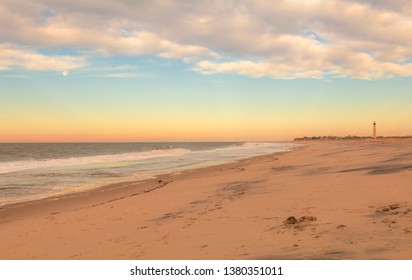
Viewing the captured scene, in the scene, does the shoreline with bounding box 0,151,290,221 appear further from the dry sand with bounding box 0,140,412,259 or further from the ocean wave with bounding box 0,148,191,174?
the ocean wave with bounding box 0,148,191,174

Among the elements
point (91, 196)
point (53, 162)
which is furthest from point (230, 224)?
→ point (53, 162)

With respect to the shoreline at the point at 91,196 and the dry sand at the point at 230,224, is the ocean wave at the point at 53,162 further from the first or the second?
the dry sand at the point at 230,224

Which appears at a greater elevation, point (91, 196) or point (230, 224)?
point (230, 224)

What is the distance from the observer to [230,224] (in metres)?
9.12

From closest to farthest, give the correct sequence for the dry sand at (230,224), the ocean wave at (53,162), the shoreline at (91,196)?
the dry sand at (230,224) < the shoreline at (91,196) < the ocean wave at (53,162)

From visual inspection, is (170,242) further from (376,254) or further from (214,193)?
(214,193)

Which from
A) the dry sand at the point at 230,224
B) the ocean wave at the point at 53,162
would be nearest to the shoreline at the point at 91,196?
the dry sand at the point at 230,224

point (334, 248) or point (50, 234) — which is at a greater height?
point (334, 248)

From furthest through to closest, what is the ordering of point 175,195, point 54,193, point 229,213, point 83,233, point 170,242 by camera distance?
point 54,193 < point 175,195 < point 229,213 < point 83,233 < point 170,242

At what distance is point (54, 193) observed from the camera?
17.4 metres

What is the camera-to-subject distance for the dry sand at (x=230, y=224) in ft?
22.0

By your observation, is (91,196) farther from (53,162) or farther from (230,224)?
(53,162)
